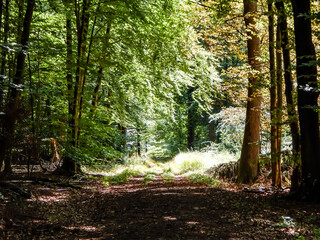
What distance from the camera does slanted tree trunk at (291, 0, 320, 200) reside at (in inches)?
227

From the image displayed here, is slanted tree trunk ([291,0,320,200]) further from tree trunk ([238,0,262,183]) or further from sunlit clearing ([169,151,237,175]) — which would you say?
sunlit clearing ([169,151,237,175])

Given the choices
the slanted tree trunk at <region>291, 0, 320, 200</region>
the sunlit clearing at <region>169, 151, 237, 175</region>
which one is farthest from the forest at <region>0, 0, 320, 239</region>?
the sunlit clearing at <region>169, 151, 237, 175</region>

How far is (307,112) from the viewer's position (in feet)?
19.2

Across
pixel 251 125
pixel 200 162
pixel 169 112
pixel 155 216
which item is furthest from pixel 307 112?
pixel 200 162

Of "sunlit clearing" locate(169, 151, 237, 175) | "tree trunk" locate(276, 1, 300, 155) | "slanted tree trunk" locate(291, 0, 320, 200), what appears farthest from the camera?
"sunlit clearing" locate(169, 151, 237, 175)

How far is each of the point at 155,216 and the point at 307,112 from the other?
349 cm

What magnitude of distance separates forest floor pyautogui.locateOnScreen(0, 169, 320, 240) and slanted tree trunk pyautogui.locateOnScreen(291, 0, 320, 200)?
51 centimetres

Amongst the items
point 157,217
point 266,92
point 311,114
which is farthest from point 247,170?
point 157,217

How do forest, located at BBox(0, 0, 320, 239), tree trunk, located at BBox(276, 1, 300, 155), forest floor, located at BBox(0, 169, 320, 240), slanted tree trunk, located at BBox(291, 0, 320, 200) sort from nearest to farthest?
forest floor, located at BBox(0, 169, 320, 240) → forest, located at BBox(0, 0, 320, 239) → slanted tree trunk, located at BBox(291, 0, 320, 200) → tree trunk, located at BBox(276, 1, 300, 155)

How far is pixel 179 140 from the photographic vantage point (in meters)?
39.4

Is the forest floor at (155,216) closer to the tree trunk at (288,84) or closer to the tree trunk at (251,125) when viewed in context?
the tree trunk at (288,84)

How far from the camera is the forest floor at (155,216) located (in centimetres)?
399

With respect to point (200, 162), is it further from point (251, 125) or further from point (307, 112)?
point (307, 112)

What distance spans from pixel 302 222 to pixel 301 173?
215cm
